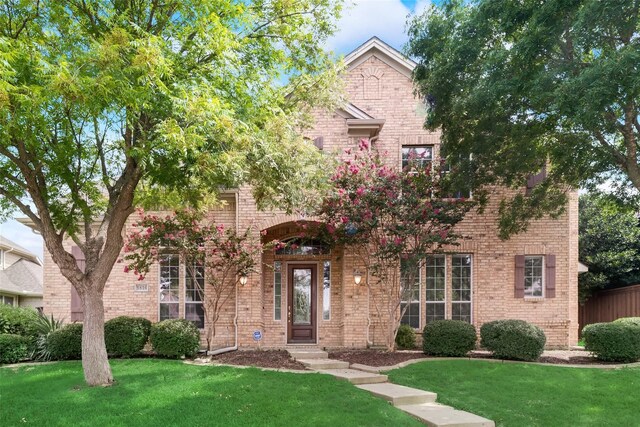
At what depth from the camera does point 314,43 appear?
9633 millimetres

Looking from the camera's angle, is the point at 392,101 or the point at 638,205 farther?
the point at 392,101

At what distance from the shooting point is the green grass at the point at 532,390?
24.7 ft

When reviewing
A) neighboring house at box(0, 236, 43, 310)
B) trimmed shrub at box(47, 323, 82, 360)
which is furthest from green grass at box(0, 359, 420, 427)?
neighboring house at box(0, 236, 43, 310)

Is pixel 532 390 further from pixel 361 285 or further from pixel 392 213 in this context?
pixel 361 285

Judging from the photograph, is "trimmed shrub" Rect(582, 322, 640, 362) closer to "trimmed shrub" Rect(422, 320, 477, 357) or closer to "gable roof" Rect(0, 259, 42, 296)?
"trimmed shrub" Rect(422, 320, 477, 357)

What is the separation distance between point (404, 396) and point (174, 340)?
5857 millimetres

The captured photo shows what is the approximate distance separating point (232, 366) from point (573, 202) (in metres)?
10.4

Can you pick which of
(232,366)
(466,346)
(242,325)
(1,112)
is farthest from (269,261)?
(1,112)

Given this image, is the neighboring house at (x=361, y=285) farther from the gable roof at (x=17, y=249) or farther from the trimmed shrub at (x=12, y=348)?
the gable roof at (x=17, y=249)

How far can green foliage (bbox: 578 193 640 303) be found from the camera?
64.7ft

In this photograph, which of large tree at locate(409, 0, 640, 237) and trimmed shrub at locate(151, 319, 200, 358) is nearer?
large tree at locate(409, 0, 640, 237)

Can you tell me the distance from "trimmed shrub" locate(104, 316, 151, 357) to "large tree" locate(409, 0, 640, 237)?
8628mm

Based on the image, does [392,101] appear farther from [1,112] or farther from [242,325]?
[1,112]

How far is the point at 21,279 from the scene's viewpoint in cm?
2570
